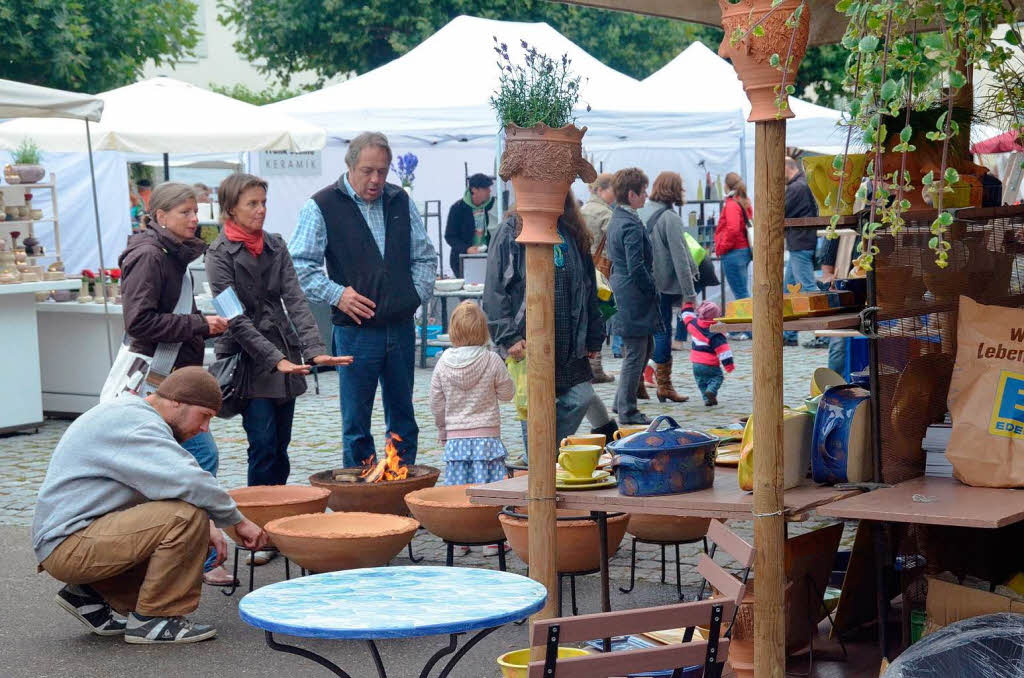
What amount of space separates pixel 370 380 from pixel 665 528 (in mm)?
1891

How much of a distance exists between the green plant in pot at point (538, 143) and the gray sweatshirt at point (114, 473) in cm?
184

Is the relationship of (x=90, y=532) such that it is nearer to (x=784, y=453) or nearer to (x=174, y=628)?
(x=174, y=628)

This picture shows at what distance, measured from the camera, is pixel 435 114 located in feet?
40.4

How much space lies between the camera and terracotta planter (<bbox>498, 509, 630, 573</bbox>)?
5.00m

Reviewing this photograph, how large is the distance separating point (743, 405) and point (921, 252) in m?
6.84

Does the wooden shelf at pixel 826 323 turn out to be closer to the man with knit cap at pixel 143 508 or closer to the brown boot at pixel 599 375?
the man with knit cap at pixel 143 508

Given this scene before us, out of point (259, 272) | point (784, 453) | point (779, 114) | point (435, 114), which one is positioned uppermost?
point (435, 114)

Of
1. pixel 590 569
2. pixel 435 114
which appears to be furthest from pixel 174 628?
pixel 435 114

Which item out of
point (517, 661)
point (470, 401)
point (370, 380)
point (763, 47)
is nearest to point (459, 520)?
point (470, 401)

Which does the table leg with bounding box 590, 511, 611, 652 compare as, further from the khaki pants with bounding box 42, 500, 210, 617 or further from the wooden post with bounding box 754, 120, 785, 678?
the khaki pants with bounding box 42, 500, 210, 617

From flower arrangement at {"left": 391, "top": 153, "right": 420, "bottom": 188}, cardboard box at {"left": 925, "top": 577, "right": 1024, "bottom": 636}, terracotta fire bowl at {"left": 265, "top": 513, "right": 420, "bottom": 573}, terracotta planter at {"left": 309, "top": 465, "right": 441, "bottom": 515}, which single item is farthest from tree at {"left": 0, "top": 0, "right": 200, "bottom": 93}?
cardboard box at {"left": 925, "top": 577, "right": 1024, "bottom": 636}

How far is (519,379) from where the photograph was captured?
22.6ft

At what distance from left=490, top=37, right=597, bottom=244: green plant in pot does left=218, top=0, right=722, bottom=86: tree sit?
22.7 meters

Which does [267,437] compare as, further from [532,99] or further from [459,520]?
[532,99]
